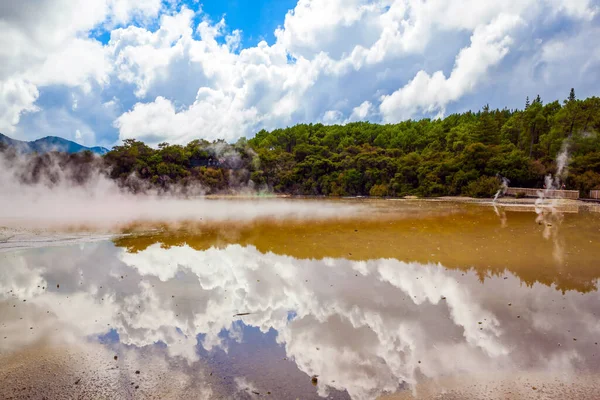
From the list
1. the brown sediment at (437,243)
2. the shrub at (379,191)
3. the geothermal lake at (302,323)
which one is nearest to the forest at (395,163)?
the shrub at (379,191)

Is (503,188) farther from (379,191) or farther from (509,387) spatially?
(509,387)

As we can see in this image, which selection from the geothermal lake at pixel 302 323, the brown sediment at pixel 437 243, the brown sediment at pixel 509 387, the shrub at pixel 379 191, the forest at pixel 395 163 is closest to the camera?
the brown sediment at pixel 509 387

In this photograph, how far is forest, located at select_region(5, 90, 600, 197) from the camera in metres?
41.8

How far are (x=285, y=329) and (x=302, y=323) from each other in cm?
33

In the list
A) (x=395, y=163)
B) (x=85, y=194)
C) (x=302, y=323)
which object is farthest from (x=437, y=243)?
(x=395, y=163)

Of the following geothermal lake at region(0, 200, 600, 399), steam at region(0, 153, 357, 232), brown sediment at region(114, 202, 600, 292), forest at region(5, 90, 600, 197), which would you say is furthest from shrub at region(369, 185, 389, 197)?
geothermal lake at region(0, 200, 600, 399)

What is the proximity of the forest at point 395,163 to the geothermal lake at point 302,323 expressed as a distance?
115ft

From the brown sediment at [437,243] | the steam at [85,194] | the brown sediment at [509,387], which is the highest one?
the steam at [85,194]

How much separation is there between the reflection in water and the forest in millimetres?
37457

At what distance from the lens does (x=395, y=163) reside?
169 ft

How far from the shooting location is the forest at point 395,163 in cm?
4175

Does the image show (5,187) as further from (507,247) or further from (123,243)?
(507,247)

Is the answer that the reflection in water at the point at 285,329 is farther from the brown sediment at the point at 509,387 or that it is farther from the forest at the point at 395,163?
the forest at the point at 395,163

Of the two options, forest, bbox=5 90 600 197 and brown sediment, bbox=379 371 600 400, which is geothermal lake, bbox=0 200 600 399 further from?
forest, bbox=5 90 600 197
